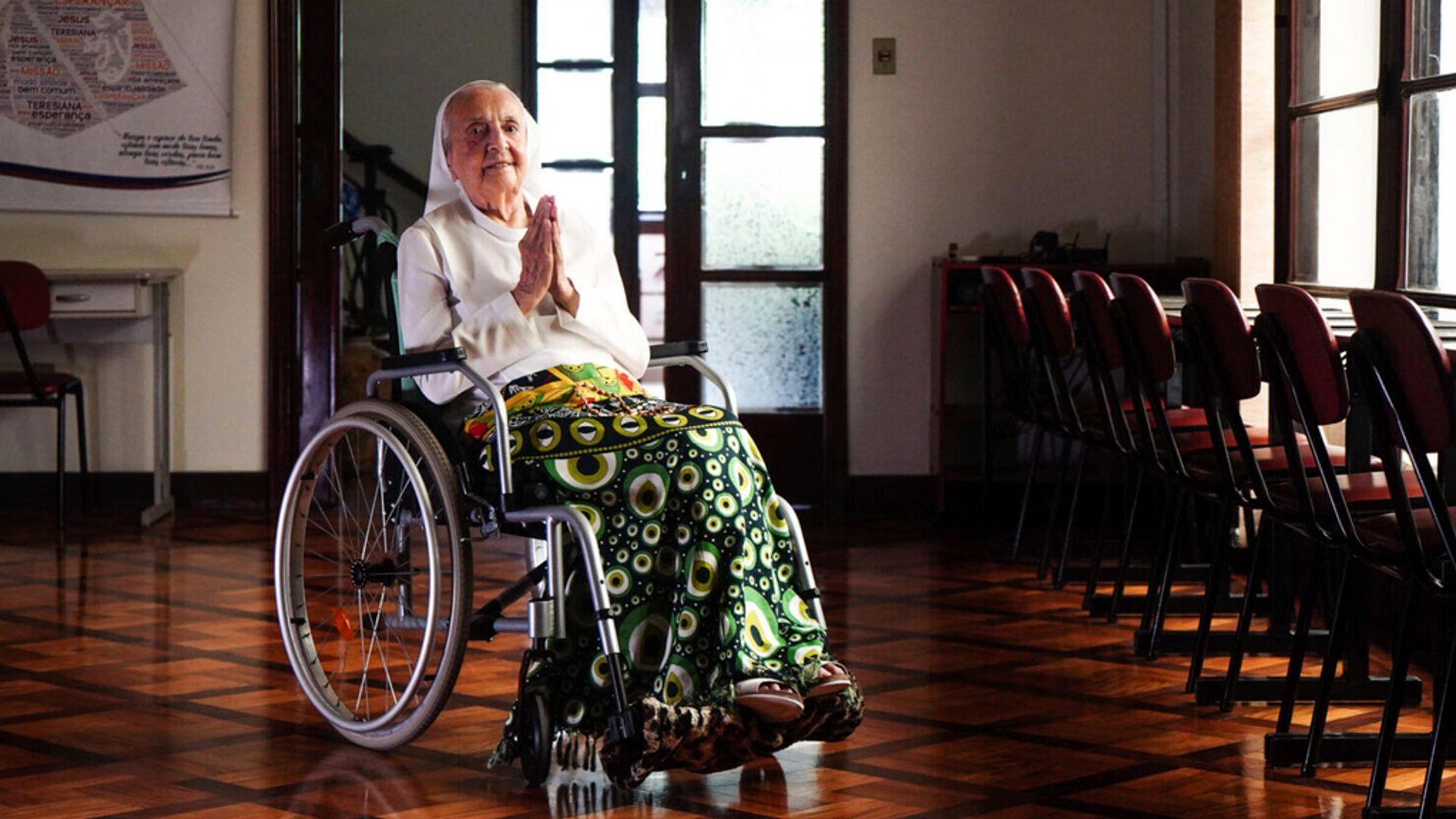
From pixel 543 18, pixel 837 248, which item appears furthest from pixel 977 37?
pixel 543 18

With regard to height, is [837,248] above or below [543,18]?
below

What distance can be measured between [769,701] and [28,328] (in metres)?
3.89

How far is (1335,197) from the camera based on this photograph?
505 centimetres

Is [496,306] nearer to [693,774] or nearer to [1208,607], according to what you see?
[693,774]

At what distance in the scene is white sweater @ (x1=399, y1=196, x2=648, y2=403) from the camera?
317 centimetres

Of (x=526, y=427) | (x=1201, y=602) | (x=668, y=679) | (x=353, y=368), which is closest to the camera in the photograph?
(x=668, y=679)

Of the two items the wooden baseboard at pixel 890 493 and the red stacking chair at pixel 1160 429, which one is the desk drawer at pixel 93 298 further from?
the red stacking chair at pixel 1160 429

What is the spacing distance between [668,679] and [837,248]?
3.62 meters

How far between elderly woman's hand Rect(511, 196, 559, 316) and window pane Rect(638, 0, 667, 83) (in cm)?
314

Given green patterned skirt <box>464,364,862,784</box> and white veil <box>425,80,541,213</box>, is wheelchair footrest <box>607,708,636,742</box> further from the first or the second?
white veil <box>425,80,541,213</box>

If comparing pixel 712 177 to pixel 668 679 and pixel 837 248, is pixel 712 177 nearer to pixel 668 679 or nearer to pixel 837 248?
pixel 837 248

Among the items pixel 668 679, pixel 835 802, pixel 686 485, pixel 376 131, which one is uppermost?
pixel 376 131

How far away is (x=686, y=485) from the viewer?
2.80 metres

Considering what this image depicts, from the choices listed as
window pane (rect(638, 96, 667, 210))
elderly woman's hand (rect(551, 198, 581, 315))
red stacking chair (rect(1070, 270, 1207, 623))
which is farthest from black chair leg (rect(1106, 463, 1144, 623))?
window pane (rect(638, 96, 667, 210))
